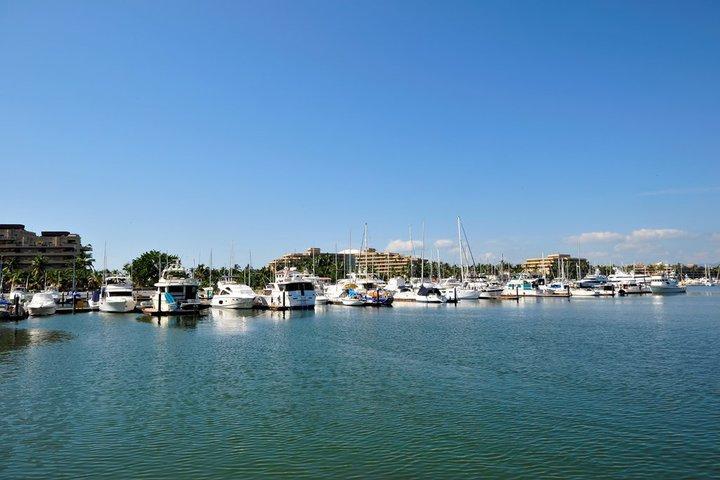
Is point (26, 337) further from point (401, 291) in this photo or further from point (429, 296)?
point (401, 291)

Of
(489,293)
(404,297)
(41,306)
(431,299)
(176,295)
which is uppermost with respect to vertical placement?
(176,295)

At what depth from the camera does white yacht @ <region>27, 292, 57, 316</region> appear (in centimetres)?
8381

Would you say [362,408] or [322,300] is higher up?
[322,300]

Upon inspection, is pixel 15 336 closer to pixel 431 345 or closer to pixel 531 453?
pixel 431 345

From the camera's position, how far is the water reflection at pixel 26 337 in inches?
1946

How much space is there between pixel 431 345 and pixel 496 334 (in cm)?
1200

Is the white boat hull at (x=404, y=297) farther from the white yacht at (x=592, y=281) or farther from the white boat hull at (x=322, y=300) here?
the white yacht at (x=592, y=281)

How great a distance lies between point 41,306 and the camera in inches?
3317

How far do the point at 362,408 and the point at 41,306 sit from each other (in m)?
75.6

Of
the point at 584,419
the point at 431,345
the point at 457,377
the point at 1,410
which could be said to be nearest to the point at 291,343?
the point at 431,345

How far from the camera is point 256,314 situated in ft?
292

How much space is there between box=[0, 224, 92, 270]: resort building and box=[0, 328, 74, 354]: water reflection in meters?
124

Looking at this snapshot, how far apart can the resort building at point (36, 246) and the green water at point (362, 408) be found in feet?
465

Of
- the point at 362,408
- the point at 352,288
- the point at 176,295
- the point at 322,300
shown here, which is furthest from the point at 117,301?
the point at 362,408
